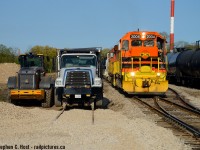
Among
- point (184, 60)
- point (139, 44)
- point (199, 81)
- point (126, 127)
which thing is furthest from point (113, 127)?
point (184, 60)

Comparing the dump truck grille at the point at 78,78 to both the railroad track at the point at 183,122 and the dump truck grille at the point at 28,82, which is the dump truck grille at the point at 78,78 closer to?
the dump truck grille at the point at 28,82

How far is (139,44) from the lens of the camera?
2591 centimetres

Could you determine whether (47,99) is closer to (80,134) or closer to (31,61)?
(31,61)

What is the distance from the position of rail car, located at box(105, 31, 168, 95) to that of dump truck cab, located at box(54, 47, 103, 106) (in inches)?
257

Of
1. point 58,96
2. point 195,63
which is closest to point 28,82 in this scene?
point 58,96

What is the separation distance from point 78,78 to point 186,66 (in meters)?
19.6

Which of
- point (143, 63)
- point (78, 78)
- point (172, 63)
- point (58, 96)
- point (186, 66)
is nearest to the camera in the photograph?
point (78, 78)

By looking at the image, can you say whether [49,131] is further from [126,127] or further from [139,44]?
[139,44]

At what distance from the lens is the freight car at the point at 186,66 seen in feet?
106

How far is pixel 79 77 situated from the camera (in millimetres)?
17203

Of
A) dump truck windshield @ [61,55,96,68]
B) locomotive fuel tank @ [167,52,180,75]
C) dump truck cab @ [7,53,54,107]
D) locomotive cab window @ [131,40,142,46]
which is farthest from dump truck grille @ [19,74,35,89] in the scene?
locomotive fuel tank @ [167,52,180,75]

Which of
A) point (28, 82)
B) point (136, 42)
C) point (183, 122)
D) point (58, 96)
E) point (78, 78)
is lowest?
point (183, 122)

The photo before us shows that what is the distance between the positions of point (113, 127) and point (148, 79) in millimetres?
12609

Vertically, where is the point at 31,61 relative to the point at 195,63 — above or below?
above
